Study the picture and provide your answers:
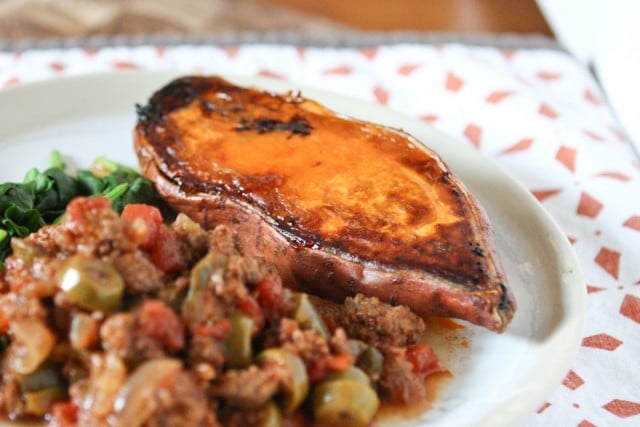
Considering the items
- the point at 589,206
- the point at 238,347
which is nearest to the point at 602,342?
the point at 589,206

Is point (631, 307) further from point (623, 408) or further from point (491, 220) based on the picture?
point (491, 220)

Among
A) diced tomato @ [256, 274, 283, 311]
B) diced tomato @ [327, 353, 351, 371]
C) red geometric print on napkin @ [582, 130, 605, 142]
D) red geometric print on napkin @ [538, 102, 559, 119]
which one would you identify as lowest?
red geometric print on napkin @ [582, 130, 605, 142]

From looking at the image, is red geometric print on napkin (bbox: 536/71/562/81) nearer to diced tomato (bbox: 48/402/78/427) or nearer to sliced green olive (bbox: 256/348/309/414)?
sliced green olive (bbox: 256/348/309/414)

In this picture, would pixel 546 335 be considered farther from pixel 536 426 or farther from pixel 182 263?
pixel 182 263

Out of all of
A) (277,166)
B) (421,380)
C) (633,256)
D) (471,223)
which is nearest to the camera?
(421,380)

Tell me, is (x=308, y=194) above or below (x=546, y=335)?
above

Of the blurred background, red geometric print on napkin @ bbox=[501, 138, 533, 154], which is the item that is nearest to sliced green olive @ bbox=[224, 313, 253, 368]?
red geometric print on napkin @ bbox=[501, 138, 533, 154]

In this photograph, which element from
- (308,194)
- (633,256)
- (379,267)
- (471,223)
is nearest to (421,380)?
(379,267)
